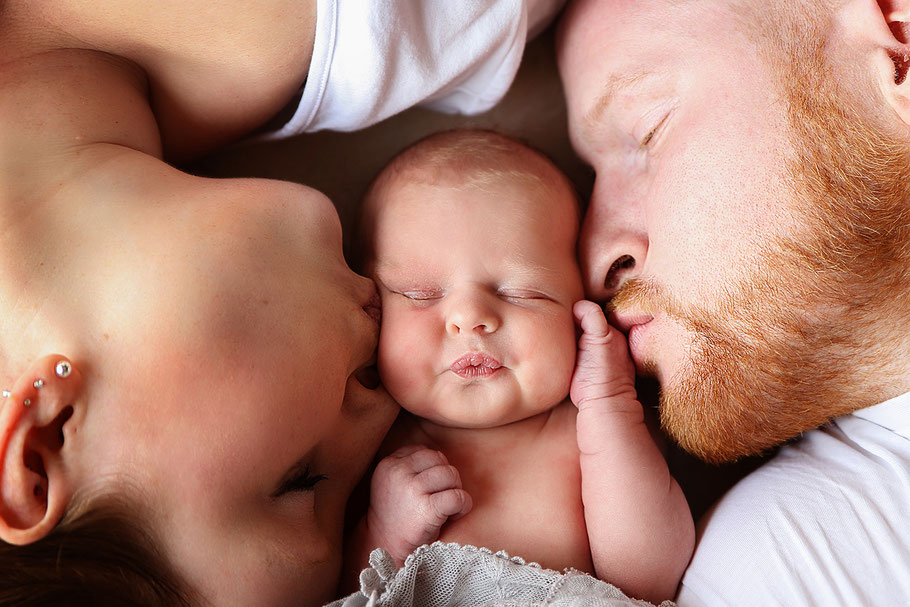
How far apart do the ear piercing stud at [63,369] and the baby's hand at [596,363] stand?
32.7 inches

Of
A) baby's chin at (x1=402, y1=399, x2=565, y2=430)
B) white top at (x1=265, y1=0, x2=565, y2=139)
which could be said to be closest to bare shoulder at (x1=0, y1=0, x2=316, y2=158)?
white top at (x1=265, y1=0, x2=565, y2=139)

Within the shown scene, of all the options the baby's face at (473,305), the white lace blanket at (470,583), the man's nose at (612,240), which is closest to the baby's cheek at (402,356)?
the baby's face at (473,305)

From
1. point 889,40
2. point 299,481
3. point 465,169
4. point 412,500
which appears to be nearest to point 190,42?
point 465,169

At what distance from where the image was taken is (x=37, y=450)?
2.95ft

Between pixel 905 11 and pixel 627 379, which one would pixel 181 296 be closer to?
pixel 627 379

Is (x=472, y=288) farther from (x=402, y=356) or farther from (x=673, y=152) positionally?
(x=673, y=152)

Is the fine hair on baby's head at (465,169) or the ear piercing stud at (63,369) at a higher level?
the fine hair on baby's head at (465,169)

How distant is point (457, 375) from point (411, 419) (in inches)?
8.4

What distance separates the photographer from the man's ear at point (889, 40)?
1128mm

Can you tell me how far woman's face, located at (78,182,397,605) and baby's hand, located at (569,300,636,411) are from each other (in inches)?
16.9

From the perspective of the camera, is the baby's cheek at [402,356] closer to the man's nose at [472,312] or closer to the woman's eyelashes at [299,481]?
the man's nose at [472,312]

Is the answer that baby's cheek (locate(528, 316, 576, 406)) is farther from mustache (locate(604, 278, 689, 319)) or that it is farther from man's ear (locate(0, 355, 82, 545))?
man's ear (locate(0, 355, 82, 545))

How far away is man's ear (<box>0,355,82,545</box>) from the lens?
87cm

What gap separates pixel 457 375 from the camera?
4.00ft
